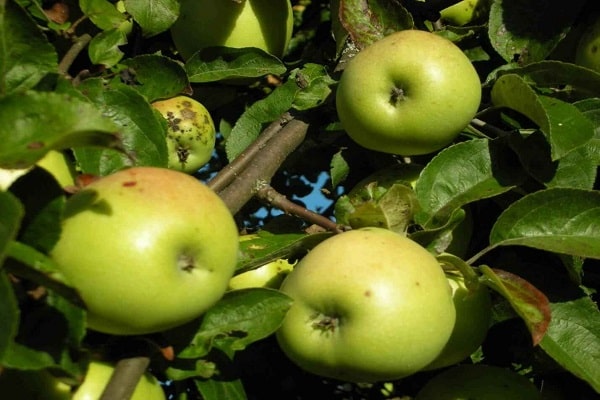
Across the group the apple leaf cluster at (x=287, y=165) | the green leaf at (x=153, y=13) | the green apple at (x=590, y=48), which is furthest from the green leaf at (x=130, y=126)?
the green apple at (x=590, y=48)

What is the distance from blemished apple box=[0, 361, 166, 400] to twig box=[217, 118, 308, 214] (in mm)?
341

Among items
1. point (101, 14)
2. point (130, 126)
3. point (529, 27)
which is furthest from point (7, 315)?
point (529, 27)

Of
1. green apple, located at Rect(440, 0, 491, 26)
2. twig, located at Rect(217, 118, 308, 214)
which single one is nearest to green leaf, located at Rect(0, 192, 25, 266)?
twig, located at Rect(217, 118, 308, 214)

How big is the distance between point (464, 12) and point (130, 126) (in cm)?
88

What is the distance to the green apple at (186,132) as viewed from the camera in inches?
58.1

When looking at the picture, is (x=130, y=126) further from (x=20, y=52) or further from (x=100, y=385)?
(x=100, y=385)

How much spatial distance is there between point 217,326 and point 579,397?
0.62 meters

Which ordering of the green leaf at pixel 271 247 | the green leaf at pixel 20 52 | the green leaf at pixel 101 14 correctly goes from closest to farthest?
the green leaf at pixel 20 52
the green leaf at pixel 271 247
the green leaf at pixel 101 14

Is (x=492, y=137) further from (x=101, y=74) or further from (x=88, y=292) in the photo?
(x=88, y=292)

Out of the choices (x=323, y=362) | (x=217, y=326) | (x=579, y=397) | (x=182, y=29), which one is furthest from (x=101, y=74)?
(x=579, y=397)

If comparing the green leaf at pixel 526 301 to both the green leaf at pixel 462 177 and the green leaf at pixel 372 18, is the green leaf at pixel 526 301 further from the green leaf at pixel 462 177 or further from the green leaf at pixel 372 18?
the green leaf at pixel 372 18

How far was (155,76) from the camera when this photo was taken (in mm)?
1434

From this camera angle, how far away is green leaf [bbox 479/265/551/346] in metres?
1.09

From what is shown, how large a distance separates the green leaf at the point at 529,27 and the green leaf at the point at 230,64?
379 mm
